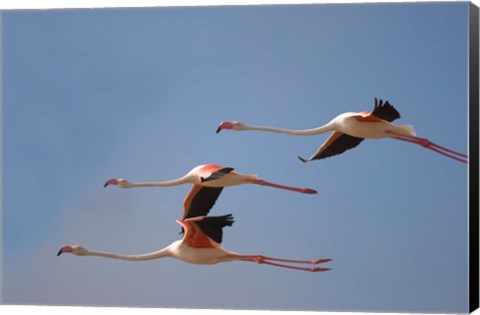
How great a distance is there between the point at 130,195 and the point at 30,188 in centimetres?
70

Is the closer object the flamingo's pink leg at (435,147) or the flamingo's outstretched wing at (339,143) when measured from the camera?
the flamingo's pink leg at (435,147)

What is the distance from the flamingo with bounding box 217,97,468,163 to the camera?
28.9 feet

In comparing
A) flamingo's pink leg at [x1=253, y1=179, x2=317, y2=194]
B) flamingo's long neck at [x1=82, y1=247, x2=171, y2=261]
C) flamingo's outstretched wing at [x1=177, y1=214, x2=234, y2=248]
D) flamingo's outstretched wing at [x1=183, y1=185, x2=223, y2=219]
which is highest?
flamingo's pink leg at [x1=253, y1=179, x2=317, y2=194]

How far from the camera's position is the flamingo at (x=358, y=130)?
8805 mm

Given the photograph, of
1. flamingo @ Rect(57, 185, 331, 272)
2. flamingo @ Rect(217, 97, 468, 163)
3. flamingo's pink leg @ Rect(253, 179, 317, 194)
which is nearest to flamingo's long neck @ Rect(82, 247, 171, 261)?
flamingo @ Rect(57, 185, 331, 272)

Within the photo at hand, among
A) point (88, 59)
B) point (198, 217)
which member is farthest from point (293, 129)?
point (88, 59)

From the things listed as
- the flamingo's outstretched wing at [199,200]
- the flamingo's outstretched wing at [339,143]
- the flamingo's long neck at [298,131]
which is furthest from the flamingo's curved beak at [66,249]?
the flamingo's outstretched wing at [339,143]

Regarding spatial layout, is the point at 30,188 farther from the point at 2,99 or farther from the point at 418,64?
the point at 418,64

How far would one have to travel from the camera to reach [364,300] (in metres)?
8.86

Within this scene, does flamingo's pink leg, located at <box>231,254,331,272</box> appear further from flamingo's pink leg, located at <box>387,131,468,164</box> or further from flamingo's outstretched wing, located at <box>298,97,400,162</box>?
flamingo's pink leg, located at <box>387,131,468,164</box>

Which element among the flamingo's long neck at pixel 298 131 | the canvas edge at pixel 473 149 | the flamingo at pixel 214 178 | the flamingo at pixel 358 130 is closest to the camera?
the canvas edge at pixel 473 149

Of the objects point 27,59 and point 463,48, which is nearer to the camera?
point 463,48

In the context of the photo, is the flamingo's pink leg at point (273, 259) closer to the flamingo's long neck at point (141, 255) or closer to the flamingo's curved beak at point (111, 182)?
the flamingo's long neck at point (141, 255)

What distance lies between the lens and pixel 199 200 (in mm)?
9086
